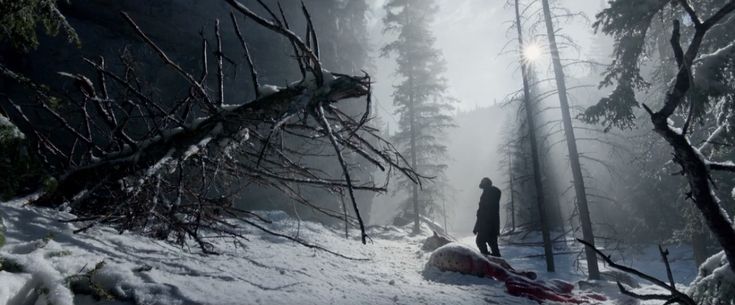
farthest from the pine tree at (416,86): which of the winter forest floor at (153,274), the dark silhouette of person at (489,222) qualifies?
the winter forest floor at (153,274)

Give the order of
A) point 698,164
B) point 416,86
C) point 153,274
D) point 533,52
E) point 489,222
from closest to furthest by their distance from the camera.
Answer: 1. point 698,164
2. point 153,274
3. point 489,222
4. point 533,52
5. point 416,86

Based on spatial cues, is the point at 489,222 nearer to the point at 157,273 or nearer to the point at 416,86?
the point at 157,273

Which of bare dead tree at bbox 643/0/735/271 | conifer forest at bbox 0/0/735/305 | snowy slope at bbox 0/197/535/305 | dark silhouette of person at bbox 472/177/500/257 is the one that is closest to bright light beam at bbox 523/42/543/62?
conifer forest at bbox 0/0/735/305

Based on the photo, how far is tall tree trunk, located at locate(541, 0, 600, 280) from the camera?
9.01 m

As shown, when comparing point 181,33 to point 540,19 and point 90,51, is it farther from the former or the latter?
point 540,19

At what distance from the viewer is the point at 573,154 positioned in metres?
9.94

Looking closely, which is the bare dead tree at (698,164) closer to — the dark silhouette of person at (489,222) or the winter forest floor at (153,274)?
the winter forest floor at (153,274)

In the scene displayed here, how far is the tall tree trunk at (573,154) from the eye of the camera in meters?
9.01

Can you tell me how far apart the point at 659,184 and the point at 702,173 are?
24.2 metres

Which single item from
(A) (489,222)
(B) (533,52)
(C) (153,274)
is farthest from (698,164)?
(B) (533,52)

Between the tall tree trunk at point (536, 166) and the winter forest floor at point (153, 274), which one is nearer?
the winter forest floor at point (153, 274)

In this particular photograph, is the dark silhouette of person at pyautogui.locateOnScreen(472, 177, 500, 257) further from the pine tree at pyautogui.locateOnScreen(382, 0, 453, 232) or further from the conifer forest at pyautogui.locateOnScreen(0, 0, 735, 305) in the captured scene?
the pine tree at pyautogui.locateOnScreen(382, 0, 453, 232)

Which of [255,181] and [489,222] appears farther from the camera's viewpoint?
[489,222]

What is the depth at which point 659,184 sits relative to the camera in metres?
20.6
